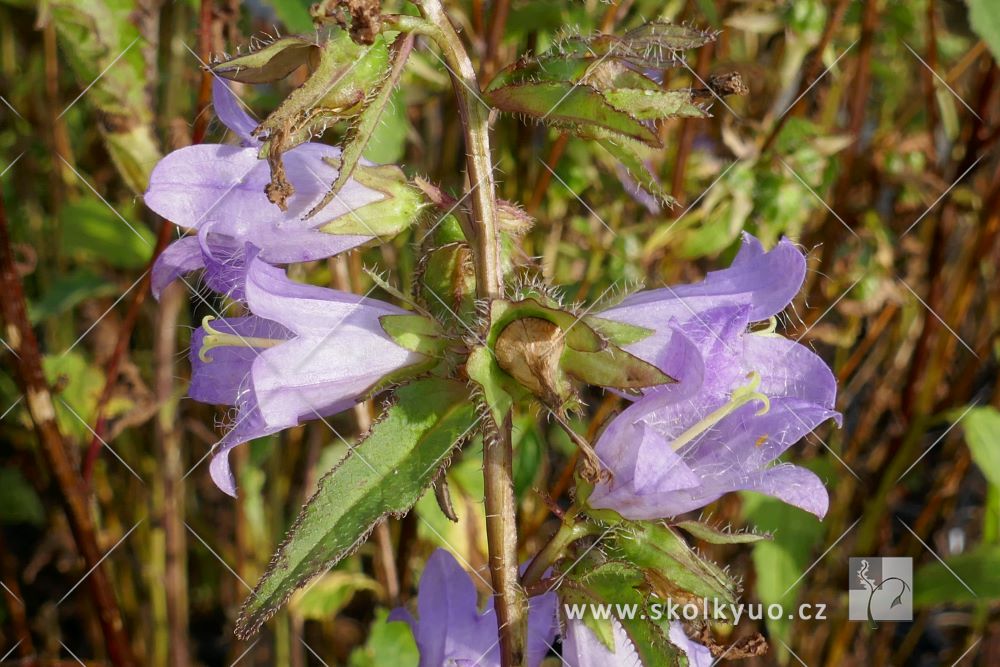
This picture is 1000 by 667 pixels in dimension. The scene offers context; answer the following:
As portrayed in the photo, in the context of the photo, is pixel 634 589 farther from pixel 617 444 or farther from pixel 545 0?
pixel 545 0

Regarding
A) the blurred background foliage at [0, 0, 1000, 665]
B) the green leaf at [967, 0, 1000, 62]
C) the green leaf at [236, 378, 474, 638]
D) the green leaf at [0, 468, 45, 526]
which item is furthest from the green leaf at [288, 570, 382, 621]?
the green leaf at [967, 0, 1000, 62]

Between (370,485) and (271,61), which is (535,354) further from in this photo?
(271,61)

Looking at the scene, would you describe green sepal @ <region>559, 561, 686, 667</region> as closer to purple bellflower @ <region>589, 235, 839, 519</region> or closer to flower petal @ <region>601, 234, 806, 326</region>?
purple bellflower @ <region>589, 235, 839, 519</region>

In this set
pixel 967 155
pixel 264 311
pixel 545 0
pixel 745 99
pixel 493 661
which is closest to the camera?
pixel 264 311

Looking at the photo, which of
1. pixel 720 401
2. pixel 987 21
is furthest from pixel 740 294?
pixel 987 21

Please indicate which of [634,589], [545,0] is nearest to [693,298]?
[634,589]

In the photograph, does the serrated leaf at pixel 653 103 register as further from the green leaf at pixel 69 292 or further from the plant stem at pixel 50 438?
the green leaf at pixel 69 292

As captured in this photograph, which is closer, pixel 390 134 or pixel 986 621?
pixel 390 134
